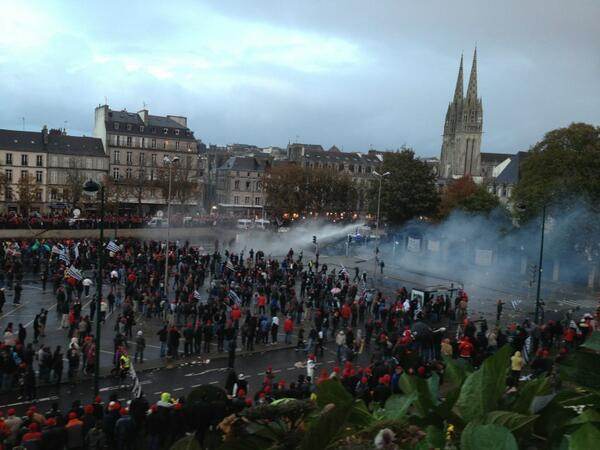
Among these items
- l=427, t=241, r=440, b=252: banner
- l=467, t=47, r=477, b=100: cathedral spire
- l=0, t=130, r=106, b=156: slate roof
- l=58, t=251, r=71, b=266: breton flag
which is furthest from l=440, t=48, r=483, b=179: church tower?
l=58, t=251, r=71, b=266: breton flag

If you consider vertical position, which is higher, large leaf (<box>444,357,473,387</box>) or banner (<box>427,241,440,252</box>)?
large leaf (<box>444,357,473,387</box>)

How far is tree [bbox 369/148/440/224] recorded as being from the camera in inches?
2308

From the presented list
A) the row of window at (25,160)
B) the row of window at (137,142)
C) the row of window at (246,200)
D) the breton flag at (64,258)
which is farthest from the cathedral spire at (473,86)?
the breton flag at (64,258)

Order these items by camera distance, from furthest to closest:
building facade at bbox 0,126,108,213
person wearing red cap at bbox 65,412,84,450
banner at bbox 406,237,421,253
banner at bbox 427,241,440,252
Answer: building facade at bbox 0,126,108,213 → banner at bbox 427,241,440,252 → banner at bbox 406,237,421,253 → person wearing red cap at bbox 65,412,84,450

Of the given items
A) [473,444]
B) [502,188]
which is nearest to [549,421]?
[473,444]

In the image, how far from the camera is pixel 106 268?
3450 cm

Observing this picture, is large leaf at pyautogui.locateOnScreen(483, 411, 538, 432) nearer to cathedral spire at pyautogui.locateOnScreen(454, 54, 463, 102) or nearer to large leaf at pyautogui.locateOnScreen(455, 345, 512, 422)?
large leaf at pyautogui.locateOnScreen(455, 345, 512, 422)

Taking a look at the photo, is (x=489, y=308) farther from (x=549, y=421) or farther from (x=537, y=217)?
(x=549, y=421)

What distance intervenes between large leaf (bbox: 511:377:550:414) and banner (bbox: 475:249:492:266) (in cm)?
4405

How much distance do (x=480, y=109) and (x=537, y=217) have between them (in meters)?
111

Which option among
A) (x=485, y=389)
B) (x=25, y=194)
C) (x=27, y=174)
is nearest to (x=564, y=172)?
(x=485, y=389)

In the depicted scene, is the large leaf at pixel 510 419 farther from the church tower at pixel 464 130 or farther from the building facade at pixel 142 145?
the church tower at pixel 464 130

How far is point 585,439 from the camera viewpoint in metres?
1.76

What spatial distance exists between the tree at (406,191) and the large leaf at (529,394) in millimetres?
56524
